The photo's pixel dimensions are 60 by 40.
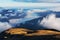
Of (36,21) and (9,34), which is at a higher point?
(36,21)

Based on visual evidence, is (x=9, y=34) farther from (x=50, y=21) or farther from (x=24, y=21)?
(x=50, y=21)

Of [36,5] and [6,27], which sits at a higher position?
[36,5]

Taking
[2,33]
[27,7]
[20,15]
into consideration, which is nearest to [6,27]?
[2,33]

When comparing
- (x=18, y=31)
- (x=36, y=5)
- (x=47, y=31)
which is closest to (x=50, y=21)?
(x=47, y=31)

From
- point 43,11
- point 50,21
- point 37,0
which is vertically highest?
point 37,0

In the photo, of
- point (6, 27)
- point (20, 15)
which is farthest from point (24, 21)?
point (6, 27)

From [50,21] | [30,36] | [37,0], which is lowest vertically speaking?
[30,36]

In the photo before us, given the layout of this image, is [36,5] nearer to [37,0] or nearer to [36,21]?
[37,0]
